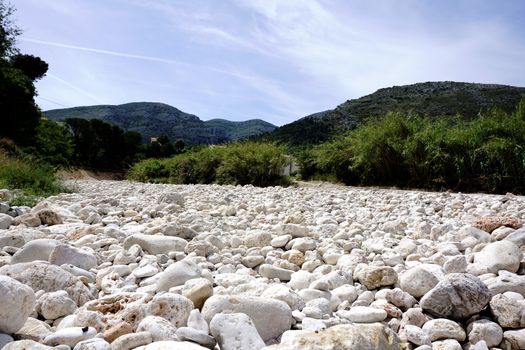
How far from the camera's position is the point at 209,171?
12188 millimetres

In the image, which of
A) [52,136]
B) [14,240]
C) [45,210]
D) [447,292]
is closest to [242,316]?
[447,292]

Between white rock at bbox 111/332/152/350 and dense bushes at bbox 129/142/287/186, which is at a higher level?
dense bushes at bbox 129/142/287/186

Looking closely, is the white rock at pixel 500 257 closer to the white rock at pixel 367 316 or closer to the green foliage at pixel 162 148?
the white rock at pixel 367 316

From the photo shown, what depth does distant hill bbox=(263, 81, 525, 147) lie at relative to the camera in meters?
29.9

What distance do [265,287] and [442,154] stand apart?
6221mm

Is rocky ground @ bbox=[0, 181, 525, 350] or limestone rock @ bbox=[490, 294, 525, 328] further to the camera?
→ limestone rock @ bbox=[490, 294, 525, 328]

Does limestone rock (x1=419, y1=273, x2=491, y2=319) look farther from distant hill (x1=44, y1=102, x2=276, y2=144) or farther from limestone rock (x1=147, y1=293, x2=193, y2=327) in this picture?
distant hill (x1=44, y1=102, x2=276, y2=144)

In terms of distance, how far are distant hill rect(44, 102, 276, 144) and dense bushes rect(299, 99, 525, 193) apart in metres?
64.7

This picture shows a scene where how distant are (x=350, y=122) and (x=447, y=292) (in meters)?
31.4

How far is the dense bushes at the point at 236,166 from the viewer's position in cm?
1024

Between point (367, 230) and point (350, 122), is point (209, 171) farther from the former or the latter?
point (350, 122)

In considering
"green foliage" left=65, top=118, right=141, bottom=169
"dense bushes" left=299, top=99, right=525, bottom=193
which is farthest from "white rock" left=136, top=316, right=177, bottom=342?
"green foliage" left=65, top=118, right=141, bottom=169

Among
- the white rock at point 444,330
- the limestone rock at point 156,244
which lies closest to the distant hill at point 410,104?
the limestone rock at point 156,244

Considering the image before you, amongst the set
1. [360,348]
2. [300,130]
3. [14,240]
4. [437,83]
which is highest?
[437,83]
